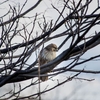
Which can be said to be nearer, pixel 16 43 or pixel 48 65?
pixel 48 65

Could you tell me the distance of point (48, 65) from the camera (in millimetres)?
3436

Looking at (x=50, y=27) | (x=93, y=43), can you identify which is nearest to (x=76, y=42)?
(x=93, y=43)

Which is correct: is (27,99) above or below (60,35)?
below

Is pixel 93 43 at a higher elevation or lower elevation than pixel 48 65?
higher

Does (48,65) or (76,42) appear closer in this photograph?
(76,42)

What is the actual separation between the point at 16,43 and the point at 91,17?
3.45 feet

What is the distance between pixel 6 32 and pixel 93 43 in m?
1.04

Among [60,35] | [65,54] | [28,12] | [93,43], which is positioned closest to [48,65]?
[65,54]

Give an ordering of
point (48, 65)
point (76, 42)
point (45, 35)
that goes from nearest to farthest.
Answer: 1. point (76, 42)
2. point (48, 65)
3. point (45, 35)

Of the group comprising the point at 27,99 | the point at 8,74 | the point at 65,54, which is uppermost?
the point at 65,54

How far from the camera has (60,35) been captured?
444cm

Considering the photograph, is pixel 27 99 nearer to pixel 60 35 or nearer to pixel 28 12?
pixel 60 35

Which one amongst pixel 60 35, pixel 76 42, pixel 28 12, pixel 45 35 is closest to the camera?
pixel 76 42

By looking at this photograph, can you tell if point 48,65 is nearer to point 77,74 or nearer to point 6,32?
point 77,74
